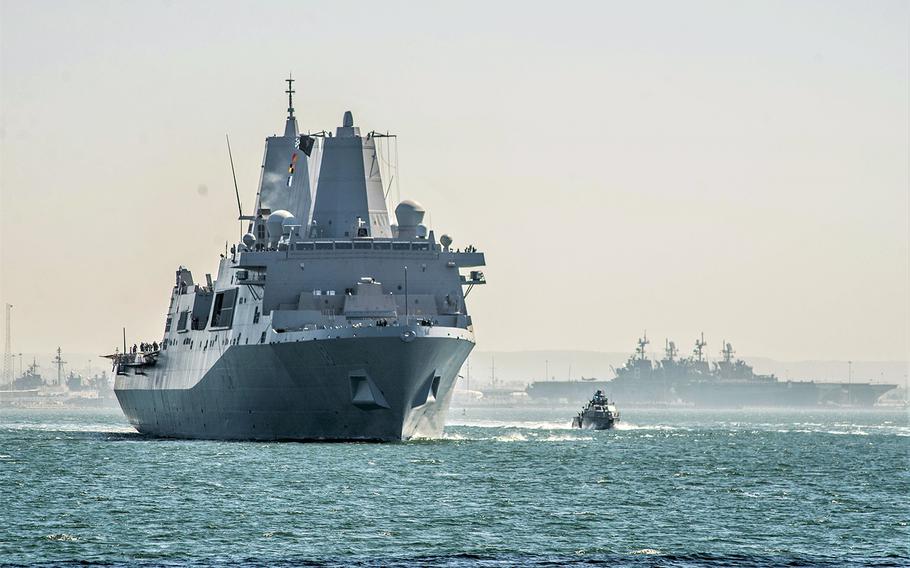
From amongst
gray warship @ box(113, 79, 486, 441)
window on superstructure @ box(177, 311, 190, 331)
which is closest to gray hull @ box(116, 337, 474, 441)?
gray warship @ box(113, 79, 486, 441)

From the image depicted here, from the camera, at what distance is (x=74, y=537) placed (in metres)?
34.8

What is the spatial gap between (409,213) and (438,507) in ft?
90.2

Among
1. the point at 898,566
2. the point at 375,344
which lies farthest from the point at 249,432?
the point at 898,566

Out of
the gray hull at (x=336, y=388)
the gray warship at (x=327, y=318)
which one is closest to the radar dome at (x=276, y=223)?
the gray warship at (x=327, y=318)

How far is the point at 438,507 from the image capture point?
4103 centimetres

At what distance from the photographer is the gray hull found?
192 ft

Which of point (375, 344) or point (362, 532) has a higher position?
point (375, 344)

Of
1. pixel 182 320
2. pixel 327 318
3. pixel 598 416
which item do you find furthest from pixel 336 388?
pixel 598 416

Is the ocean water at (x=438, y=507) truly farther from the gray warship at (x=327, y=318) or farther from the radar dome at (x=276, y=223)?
the radar dome at (x=276, y=223)

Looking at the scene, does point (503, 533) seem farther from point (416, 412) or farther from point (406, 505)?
point (416, 412)

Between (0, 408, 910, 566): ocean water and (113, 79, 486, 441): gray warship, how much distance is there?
1860 millimetres

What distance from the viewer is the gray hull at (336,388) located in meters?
58.7

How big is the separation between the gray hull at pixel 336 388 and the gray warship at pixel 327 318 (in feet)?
0.17

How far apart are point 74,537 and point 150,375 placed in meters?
44.9
